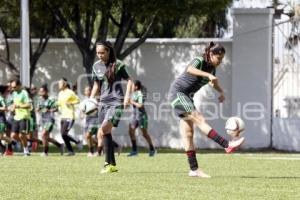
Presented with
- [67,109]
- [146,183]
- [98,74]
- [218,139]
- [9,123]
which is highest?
[98,74]

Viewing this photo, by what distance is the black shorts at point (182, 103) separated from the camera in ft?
42.7

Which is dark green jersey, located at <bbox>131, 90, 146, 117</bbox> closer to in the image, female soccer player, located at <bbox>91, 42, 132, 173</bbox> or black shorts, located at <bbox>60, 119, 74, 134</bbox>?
black shorts, located at <bbox>60, 119, 74, 134</bbox>

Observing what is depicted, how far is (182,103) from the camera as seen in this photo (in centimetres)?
1305

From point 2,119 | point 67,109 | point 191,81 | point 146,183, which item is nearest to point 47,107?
point 67,109

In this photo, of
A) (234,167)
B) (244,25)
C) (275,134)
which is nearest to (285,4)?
(244,25)

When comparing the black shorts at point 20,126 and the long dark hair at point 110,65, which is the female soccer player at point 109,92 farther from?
the black shorts at point 20,126

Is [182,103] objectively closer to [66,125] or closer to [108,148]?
[108,148]

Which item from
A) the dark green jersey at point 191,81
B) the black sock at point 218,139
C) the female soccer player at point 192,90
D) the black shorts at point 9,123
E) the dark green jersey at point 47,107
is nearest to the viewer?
the black sock at point 218,139

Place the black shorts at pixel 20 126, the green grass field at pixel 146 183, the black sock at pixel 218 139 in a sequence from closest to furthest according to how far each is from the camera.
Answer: the green grass field at pixel 146 183 < the black sock at pixel 218 139 < the black shorts at pixel 20 126

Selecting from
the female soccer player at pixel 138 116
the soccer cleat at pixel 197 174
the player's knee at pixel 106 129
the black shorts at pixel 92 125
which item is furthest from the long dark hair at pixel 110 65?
the black shorts at pixel 92 125

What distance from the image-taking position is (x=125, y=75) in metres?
14.3

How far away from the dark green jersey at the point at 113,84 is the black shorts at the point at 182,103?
4.34 feet

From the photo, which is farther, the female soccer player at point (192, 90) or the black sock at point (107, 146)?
the black sock at point (107, 146)

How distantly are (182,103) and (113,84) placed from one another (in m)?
1.65
